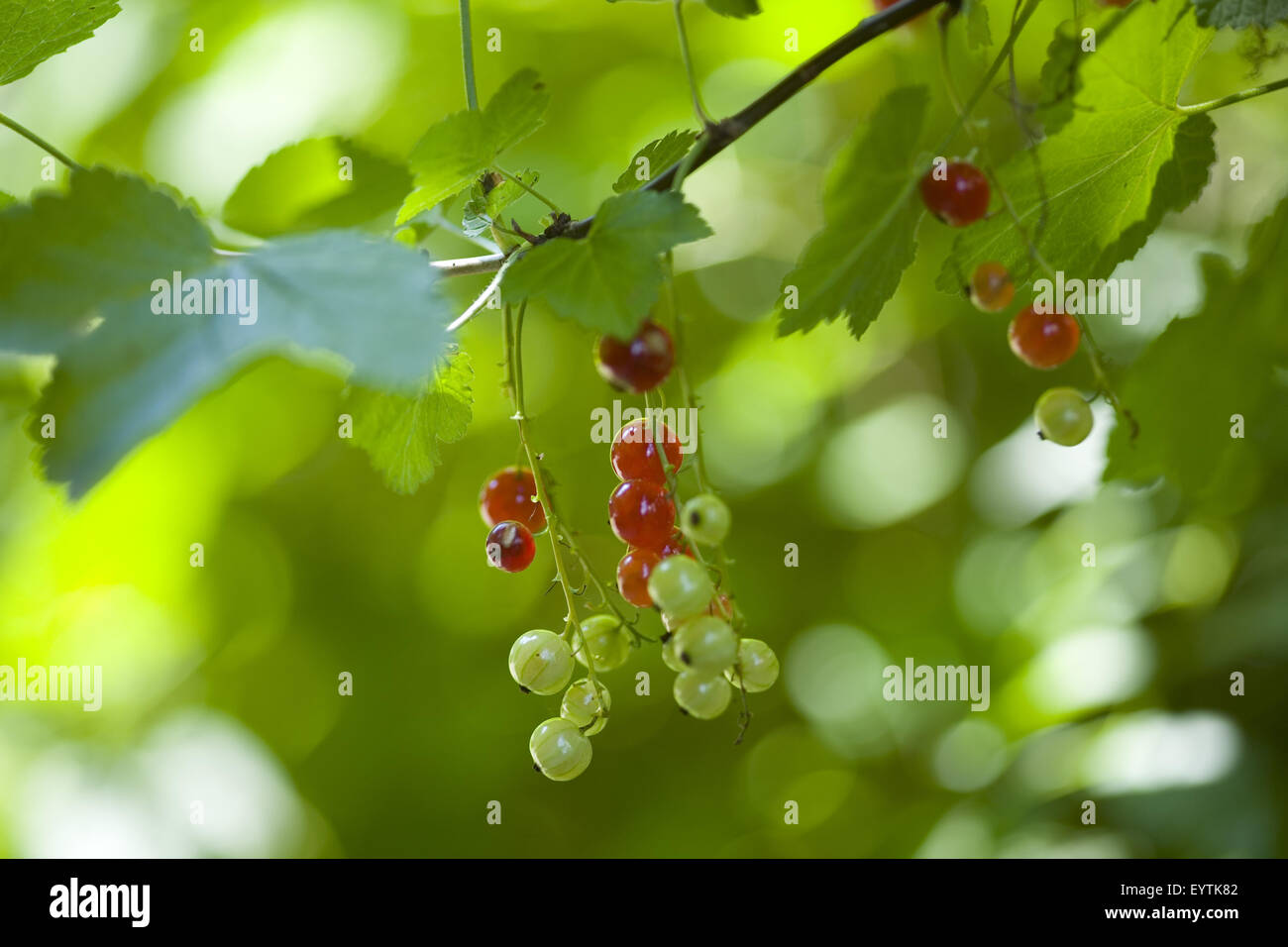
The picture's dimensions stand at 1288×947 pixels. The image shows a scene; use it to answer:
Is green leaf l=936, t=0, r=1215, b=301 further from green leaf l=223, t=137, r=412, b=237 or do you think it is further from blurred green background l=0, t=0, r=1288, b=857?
blurred green background l=0, t=0, r=1288, b=857

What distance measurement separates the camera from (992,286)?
33cm

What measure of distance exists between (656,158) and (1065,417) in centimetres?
17

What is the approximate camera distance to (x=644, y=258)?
278mm

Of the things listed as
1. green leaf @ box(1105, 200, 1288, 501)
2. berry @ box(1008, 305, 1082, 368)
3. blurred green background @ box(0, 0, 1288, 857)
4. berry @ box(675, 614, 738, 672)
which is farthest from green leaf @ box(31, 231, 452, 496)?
blurred green background @ box(0, 0, 1288, 857)

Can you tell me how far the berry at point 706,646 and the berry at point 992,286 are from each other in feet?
0.45

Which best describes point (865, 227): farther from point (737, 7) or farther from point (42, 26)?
point (42, 26)

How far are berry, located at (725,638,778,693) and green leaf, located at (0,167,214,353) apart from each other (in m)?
0.19

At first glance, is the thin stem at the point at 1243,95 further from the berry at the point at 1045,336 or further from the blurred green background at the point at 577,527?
the blurred green background at the point at 577,527

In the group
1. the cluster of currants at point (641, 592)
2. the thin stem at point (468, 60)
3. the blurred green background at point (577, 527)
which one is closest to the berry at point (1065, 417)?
the cluster of currants at point (641, 592)

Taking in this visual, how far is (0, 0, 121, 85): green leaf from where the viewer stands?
1.22 ft

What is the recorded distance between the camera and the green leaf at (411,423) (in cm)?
39

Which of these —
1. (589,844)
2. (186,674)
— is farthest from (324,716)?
(589,844)

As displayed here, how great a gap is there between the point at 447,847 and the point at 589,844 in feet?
0.49
